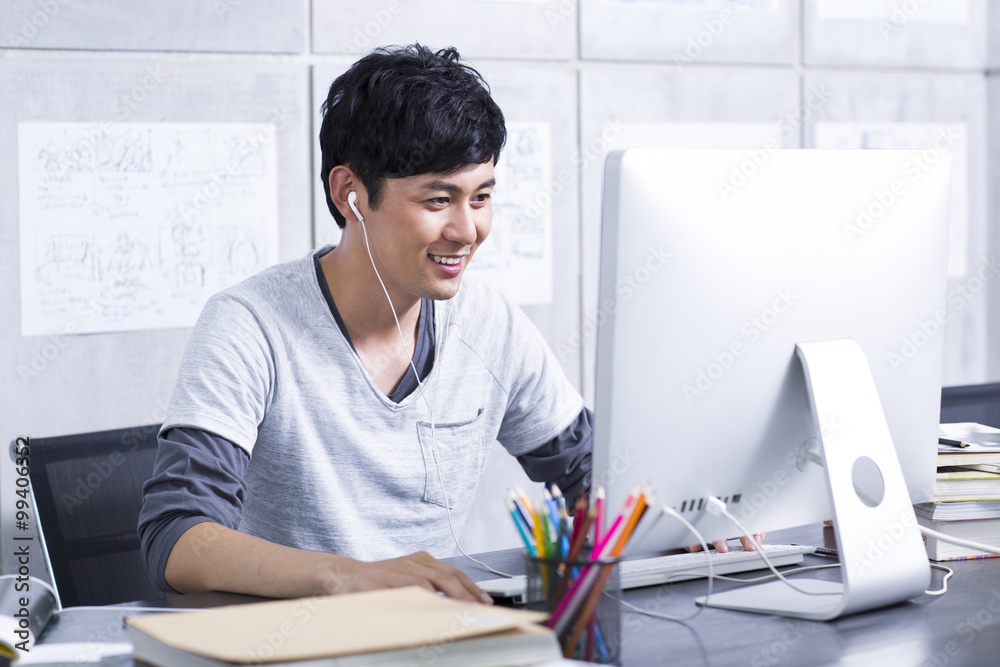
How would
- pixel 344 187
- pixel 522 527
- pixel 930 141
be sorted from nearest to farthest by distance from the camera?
pixel 522 527 < pixel 344 187 < pixel 930 141

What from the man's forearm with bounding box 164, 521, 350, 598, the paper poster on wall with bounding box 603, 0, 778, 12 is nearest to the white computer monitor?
the man's forearm with bounding box 164, 521, 350, 598

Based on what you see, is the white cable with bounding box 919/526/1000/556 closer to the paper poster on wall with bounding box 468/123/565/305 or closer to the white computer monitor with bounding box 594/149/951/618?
the white computer monitor with bounding box 594/149/951/618

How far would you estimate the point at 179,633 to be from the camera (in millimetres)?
840

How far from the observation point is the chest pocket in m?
1.62

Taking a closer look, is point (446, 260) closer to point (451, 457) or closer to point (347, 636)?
point (451, 457)

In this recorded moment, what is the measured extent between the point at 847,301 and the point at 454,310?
752mm

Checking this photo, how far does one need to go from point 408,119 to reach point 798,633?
0.91 metres

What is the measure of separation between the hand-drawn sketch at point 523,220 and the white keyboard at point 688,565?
1.68 m

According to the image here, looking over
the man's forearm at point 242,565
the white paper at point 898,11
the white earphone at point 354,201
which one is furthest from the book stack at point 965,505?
the white paper at point 898,11

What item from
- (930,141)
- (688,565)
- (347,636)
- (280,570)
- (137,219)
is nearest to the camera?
(347,636)

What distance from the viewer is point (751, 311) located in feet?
3.53

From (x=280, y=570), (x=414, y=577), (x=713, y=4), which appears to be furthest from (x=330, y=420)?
(x=713, y=4)

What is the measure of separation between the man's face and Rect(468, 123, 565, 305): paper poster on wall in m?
1.34

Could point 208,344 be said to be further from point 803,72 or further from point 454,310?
point 803,72
